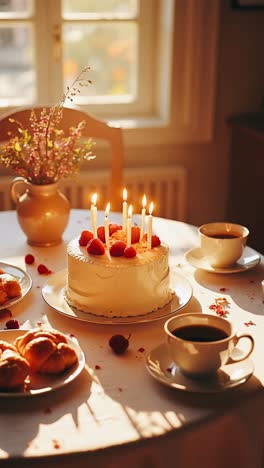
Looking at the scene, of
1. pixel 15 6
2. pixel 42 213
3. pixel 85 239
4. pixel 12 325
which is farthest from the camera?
pixel 15 6

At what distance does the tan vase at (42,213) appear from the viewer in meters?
1.69

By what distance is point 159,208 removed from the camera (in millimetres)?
2939

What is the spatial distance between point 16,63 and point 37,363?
195 cm

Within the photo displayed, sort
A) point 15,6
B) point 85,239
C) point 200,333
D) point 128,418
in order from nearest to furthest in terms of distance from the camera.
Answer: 1. point 128,418
2. point 200,333
3. point 85,239
4. point 15,6

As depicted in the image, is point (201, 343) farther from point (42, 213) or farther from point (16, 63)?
point (16, 63)

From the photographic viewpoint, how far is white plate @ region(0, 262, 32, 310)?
1.41 metres

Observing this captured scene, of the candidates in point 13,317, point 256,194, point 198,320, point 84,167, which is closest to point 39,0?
point 84,167

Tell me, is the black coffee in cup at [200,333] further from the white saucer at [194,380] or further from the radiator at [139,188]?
the radiator at [139,188]

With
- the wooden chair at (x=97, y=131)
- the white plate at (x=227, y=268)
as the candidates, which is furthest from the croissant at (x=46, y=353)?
the wooden chair at (x=97, y=131)

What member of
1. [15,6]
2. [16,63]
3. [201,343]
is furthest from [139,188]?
[201,343]

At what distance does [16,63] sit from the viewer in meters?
2.86

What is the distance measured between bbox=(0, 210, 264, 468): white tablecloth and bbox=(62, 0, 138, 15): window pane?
1.78 metres

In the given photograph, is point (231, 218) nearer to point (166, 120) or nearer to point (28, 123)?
point (166, 120)

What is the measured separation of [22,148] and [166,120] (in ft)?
4.37
